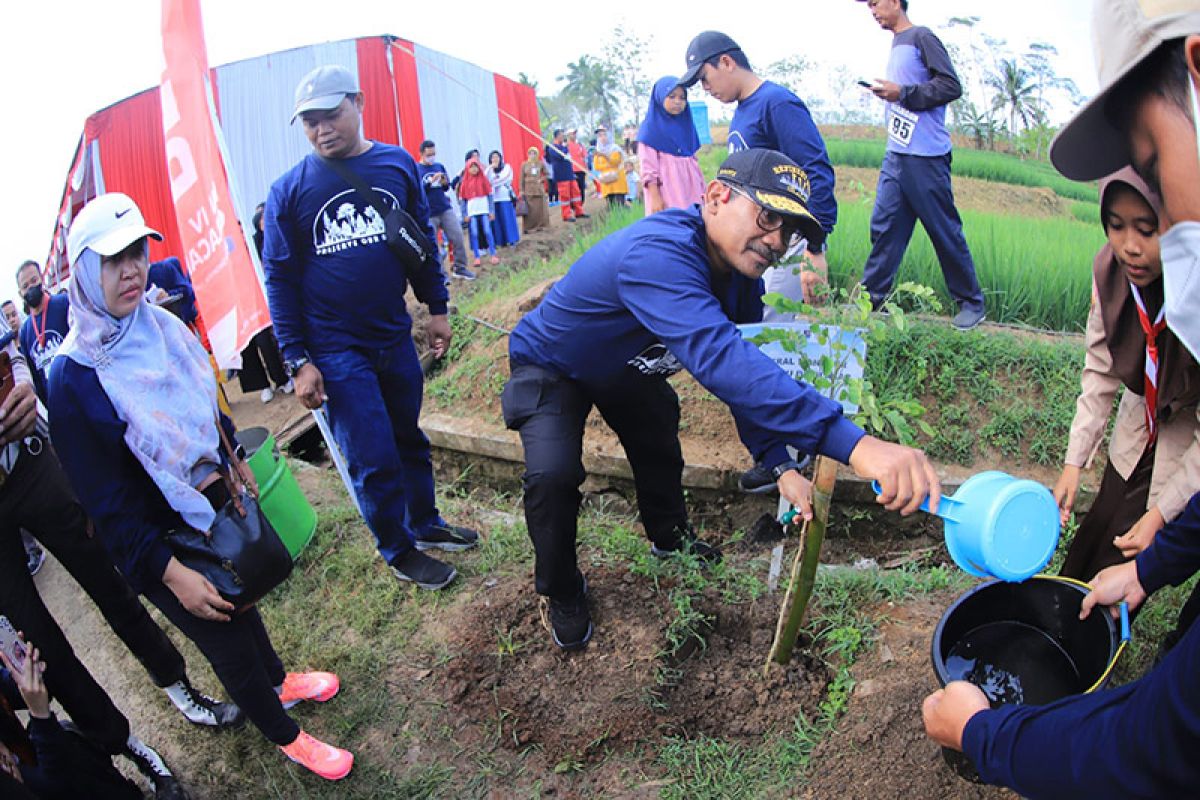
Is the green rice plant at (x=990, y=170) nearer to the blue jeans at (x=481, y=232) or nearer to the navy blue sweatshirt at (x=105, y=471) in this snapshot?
the blue jeans at (x=481, y=232)

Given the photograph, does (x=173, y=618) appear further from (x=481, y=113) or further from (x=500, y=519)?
(x=481, y=113)

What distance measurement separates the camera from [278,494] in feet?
11.8

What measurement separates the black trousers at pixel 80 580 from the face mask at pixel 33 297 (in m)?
3.39

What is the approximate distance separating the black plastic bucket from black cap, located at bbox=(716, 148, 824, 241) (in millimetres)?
1101

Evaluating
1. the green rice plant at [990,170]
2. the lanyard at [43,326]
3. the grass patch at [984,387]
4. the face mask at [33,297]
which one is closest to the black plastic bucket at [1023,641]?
the grass patch at [984,387]

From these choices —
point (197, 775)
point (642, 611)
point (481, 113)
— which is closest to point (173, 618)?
point (197, 775)

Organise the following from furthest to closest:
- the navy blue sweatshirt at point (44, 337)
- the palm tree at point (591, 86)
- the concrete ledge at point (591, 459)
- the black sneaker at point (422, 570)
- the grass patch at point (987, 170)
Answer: the palm tree at point (591, 86), the grass patch at point (987, 170), the concrete ledge at point (591, 459), the navy blue sweatshirt at point (44, 337), the black sneaker at point (422, 570)

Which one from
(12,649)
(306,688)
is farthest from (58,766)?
(306,688)

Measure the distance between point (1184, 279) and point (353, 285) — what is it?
2.83 meters

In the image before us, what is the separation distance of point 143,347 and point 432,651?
5.33 ft

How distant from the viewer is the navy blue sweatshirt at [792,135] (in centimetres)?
358

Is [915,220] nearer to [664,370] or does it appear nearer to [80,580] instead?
[664,370]

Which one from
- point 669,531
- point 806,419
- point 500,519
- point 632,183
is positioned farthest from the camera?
point 632,183

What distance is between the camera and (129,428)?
1997 mm
